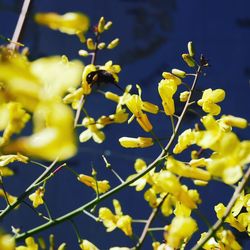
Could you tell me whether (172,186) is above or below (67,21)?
below

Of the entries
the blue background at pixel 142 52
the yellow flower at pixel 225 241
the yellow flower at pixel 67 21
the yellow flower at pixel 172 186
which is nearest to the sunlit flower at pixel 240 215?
the yellow flower at pixel 225 241

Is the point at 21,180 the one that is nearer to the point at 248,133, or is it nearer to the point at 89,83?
the point at 248,133

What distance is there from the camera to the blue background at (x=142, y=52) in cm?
266

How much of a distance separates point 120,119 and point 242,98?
2.02m

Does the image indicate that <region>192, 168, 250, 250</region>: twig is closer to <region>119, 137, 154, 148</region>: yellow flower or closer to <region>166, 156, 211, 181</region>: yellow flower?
<region>166, 156, 211, 181</region>: yellow flower

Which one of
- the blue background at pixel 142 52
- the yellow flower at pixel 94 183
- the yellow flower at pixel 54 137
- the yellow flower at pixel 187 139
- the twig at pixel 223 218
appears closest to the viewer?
the yellow flower at pixel 54 137

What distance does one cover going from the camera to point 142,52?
2.69 meters

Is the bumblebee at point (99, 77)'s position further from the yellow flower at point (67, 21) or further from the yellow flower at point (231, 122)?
the yellow flower at point (67, 21)

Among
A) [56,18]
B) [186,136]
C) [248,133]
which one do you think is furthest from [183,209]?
[248,133]

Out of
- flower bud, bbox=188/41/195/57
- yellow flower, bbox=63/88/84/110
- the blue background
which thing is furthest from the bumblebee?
the blue background

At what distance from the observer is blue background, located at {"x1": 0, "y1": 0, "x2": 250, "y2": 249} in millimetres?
2662

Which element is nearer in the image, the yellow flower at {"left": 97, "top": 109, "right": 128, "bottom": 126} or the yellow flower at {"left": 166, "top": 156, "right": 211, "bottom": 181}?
the yellow flower at {"left": 166, "top": 156, "right": 211, "bottom": 181}

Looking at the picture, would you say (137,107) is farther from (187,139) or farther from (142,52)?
(142,52)

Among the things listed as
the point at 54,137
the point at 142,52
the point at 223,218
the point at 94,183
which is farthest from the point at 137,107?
the point at 142,52
